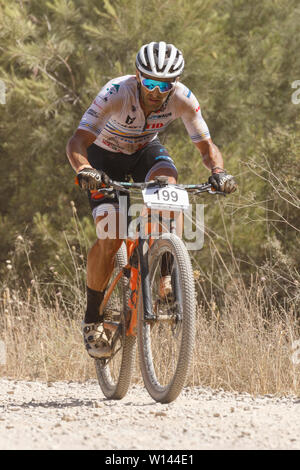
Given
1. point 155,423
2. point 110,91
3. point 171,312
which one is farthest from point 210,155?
point 155,423

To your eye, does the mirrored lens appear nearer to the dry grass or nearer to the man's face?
the man's face

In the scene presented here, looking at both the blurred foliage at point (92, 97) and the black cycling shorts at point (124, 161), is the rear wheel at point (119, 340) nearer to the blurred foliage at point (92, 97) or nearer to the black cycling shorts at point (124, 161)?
the black cycling shorts at point (124, 161)

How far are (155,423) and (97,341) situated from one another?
120 centimetres

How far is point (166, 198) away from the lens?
419 centimetres

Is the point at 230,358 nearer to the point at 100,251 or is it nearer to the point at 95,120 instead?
the point at 100,251

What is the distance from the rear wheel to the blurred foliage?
508 cm

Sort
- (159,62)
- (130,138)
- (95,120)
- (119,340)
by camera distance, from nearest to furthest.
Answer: (159,62), (95,120), (119,340), (130,138)

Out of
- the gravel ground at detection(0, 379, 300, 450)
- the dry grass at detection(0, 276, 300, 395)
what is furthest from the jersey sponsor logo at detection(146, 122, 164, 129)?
the gravel ground at detection(0, 379, 300, 450)

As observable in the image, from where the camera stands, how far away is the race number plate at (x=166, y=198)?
4.17 meters

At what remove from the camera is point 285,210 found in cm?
993

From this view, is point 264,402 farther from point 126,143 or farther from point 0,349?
point 0,349

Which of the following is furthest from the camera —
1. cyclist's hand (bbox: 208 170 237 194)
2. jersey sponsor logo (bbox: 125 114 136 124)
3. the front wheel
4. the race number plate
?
jersey sponsor logo (bbox: 125 114 136 124)

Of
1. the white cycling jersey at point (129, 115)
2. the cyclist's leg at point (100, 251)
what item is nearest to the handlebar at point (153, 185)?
the cyclist's leg at point (100, 251)

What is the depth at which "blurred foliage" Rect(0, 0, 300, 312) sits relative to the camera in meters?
10.7
